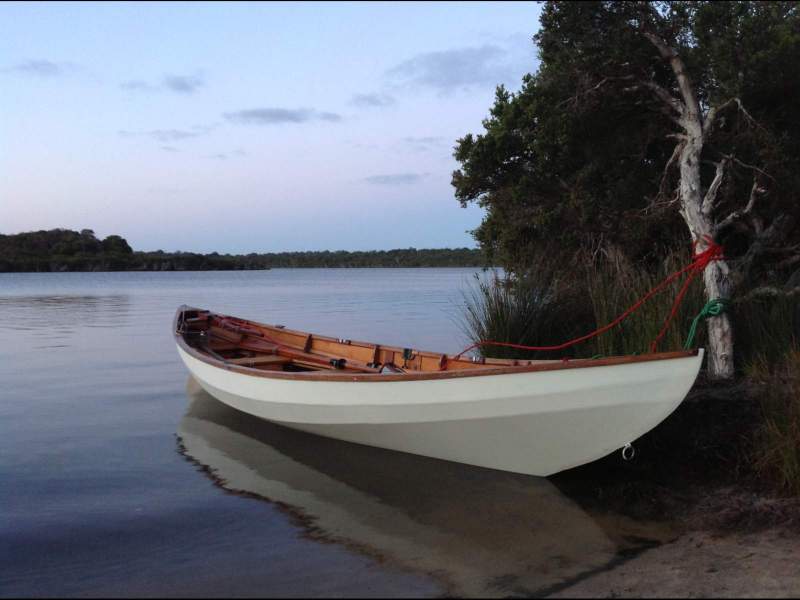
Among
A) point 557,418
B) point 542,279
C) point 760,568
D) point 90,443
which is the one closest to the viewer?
point 760,568

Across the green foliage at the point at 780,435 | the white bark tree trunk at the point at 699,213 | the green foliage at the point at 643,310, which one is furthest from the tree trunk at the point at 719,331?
the green foliage at the point at 780,435

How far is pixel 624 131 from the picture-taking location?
945cm

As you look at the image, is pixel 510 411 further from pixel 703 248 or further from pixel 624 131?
pixel 624 131

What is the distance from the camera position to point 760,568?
4184 millimetres

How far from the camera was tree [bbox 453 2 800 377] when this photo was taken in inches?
292

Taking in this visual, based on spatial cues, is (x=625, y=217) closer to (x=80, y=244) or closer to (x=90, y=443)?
(x=90, y=443)

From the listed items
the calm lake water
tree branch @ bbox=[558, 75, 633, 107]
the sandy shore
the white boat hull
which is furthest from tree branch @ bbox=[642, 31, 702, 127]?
the sandy shore

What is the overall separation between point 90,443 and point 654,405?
21.1 ft

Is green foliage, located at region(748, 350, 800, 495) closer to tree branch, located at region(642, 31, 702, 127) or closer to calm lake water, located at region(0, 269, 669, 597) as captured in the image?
calm lake water, located at region(0, 269, 669, 597)

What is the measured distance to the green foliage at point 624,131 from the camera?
7543 millimetres

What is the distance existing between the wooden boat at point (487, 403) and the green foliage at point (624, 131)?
363cm

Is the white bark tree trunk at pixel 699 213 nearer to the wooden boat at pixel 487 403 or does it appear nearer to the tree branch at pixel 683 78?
the tree branch at pixel 683 78

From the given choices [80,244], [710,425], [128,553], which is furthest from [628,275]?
[80,244]

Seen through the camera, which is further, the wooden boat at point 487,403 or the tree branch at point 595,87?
the tree branch at point 595,87
